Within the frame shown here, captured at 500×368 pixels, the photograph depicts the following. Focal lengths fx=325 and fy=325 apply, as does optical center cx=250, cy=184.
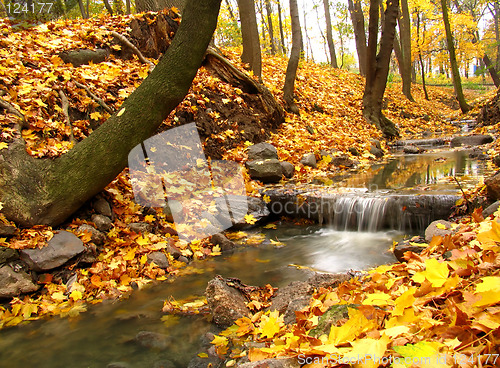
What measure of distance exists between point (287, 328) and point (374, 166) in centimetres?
785

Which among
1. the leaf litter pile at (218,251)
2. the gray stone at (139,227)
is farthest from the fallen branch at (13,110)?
the gray stone at (139,227)

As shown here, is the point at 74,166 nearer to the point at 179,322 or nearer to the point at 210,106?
the point at 179,322

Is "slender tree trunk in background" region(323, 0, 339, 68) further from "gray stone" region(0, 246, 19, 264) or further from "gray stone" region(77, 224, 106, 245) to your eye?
"gray stone" region(0, 246, 19, 264)

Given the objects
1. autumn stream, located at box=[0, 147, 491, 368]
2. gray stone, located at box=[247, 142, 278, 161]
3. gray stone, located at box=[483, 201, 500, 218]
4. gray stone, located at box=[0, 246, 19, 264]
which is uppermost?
gray stone, located at box=[247, 142, 278, 161]

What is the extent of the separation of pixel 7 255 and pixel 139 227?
1515mm

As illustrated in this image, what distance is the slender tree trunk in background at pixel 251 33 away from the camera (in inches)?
403

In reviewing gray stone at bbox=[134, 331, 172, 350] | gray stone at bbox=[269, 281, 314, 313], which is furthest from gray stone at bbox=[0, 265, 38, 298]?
gray stone at bbox=[269, 281, 314, 313]

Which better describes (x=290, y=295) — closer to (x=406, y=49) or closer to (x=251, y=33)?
(x=251, y=33)

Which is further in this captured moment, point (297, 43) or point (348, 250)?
point (297, 43)

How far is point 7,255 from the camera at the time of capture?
11.4 ft

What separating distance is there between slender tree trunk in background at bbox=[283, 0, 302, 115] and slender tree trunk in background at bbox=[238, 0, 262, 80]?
1.18 metres

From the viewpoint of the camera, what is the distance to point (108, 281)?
380 centimetres

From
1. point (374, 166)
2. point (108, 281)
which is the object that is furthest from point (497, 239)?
point (374, 166)

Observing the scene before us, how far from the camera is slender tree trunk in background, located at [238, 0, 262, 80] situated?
10.2 m
